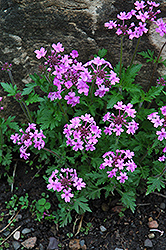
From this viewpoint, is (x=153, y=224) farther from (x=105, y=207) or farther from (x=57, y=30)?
(x=57, y=30)

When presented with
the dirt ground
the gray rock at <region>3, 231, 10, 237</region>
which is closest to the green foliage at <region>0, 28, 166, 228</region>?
the dirt ground

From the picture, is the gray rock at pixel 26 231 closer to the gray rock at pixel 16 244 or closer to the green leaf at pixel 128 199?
the gray rock at pixel 16 244

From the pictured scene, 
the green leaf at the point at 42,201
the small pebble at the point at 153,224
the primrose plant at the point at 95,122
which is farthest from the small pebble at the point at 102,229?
the green leaf at the point at 42,201

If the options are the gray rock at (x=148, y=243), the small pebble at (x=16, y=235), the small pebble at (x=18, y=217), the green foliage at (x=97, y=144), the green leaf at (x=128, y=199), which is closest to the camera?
the green foliage at (x=97, y=144)

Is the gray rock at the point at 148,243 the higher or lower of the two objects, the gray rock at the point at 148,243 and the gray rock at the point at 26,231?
the lower

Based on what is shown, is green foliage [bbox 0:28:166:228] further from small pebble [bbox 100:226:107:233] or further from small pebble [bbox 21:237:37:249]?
small pebble [bbox 100:226:107:233]

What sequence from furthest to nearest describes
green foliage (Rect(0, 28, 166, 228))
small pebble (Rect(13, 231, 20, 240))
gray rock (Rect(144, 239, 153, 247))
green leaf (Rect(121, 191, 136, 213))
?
small pebble (Rect(13, 231, 20, 240)) → gray rock (Rect(144, 239, 153, 247)) → green leaf (Rect(121, 191, 136, 213)) → green foliage (Rect(0, 28, 166, 228))

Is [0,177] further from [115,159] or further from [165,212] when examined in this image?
[165,212]

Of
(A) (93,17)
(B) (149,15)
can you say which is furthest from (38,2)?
(B) (149,15)
